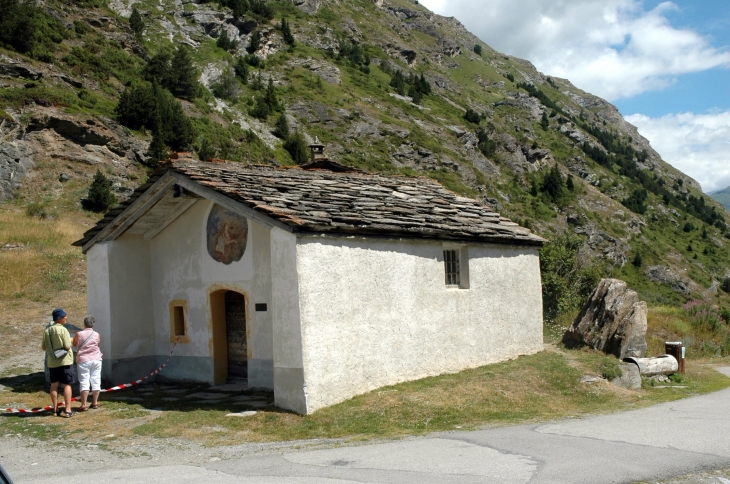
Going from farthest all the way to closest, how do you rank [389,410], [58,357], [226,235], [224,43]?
[224,43] → [226,235] → [58,357] → [389,410]

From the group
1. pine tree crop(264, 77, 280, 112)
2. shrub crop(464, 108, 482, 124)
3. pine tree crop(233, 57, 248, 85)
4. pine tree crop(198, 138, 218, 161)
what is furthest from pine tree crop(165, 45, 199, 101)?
shrub crop(464, 108, 482, 124)

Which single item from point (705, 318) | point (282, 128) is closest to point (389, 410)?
point (705, 318)

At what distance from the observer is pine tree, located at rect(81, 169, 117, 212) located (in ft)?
101

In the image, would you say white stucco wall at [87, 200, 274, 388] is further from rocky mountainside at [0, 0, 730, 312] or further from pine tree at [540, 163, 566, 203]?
pine tree at [540, 163, 566, 203]

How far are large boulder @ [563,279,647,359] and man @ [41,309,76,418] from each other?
1212 cm

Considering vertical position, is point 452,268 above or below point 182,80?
below

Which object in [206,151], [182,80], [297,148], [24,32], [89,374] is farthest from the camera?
[297,148]

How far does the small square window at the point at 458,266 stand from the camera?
45.7 feet

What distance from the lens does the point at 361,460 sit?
7223 millimetres

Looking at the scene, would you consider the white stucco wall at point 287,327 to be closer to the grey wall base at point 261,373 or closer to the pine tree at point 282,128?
the grey wall base at point 261,373

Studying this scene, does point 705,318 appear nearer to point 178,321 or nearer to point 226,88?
point 178,321

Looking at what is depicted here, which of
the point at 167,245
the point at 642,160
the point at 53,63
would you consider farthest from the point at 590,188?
the point at 167,245

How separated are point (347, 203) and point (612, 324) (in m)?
7.99

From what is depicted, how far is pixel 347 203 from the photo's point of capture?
40.4 feet
